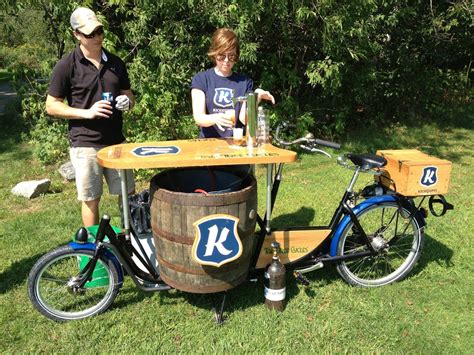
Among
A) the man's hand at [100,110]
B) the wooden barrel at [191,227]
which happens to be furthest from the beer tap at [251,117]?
the man's hand at [100,110]

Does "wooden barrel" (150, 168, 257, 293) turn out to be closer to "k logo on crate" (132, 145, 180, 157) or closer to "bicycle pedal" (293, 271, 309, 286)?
"k logo on crate" (132, 145, 180, 157)

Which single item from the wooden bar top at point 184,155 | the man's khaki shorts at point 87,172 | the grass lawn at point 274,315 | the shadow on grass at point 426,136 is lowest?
the grass lawn at point 274,315

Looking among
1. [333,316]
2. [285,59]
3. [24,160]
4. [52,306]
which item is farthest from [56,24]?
[333,316]

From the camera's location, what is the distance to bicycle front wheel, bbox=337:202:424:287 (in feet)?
10.2

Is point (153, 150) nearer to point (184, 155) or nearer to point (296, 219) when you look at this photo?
point (184, 155)

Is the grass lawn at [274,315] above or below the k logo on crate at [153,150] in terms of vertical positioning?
below

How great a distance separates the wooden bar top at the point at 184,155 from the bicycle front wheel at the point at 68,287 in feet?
2.25

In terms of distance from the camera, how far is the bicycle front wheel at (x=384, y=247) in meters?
3.11

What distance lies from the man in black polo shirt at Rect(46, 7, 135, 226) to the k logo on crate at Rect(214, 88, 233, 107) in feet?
1.95

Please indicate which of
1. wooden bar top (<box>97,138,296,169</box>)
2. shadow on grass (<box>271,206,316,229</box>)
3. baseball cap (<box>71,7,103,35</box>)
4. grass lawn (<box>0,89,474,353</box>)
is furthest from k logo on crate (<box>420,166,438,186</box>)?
baseball cap (<box>71,7,103,35</box>)

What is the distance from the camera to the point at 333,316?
2906mm

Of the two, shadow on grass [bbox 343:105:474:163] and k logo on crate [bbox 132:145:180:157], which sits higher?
k logo on crate [bbox 132:145:180:157]

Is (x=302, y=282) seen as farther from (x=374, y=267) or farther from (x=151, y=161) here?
(x=151, y=161)

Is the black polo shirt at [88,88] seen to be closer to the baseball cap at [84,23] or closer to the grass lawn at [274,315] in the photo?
the baseball cap at [84,23]
